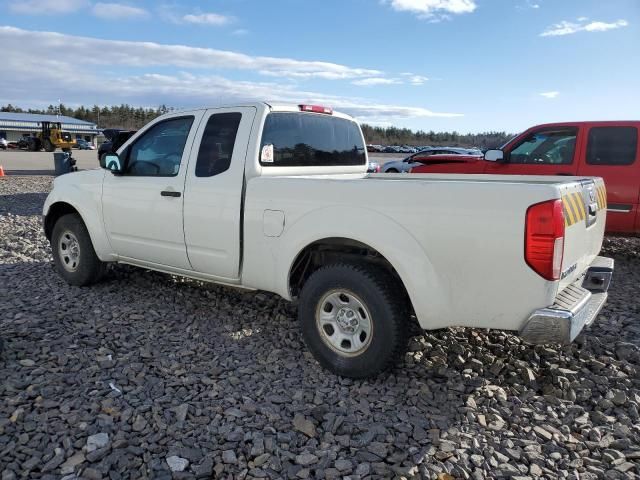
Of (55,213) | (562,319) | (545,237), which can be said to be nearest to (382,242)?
(545,237)

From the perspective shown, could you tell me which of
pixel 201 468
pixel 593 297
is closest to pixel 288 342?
pixel 201 468

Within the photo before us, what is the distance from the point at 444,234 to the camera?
2934 mm

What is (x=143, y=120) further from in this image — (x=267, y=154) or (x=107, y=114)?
(x=267, y=154)

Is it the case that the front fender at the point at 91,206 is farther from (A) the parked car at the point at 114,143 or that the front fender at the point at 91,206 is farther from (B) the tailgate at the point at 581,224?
(B) the tailgate at the point at 581,224

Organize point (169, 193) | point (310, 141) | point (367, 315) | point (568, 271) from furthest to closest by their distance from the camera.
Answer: point (310, 141) → point (169, 193) → point (367, 315) → point (568, 271)

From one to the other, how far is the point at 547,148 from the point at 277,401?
6032 millimetres

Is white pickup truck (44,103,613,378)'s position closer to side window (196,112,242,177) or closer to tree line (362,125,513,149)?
side window (196,112,242,177)

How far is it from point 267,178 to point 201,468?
2.05m

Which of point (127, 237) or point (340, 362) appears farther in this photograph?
point (127, 237)

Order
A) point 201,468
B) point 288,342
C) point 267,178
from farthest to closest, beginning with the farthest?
point 288,342 < point 267,178 < point 201,468

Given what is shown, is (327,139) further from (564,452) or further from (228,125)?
(564,452)

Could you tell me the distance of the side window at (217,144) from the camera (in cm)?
408

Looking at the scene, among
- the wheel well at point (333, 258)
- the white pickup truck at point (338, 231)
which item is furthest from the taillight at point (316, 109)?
the wheel well at point (333, 258)

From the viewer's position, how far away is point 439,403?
10.7 feet
